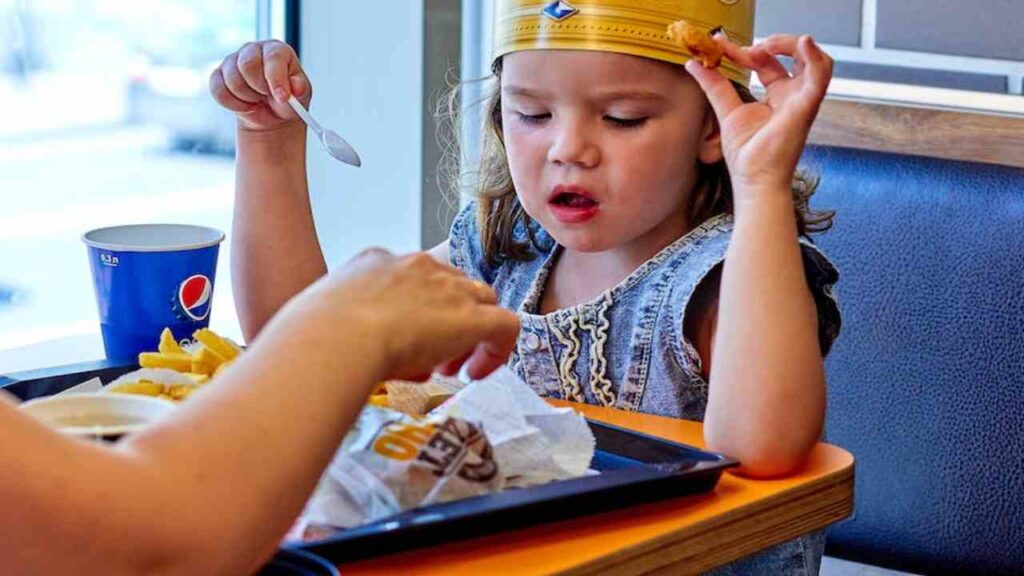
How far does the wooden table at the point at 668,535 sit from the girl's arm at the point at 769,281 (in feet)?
0.16

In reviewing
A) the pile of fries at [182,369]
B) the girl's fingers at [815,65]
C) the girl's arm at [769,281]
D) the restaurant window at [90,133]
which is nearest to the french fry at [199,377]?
the pile of fries at [182,369]

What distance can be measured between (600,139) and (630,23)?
0.10 meters

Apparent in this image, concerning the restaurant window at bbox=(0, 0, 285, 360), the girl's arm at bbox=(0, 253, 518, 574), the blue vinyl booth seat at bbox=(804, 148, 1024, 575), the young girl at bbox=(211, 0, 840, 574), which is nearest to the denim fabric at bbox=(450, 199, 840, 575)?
the young girl at bbox=(211, 0, 840, 574)

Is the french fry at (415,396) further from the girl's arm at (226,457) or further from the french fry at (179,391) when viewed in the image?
the girl's arm at (226,457)

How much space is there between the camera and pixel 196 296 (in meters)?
1.23

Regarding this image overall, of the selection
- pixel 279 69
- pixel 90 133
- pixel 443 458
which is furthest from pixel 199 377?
pixel 90 133

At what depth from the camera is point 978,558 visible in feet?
4.81

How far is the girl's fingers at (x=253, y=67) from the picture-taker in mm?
1337

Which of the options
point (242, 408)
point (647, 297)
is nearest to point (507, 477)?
point (242, 408)

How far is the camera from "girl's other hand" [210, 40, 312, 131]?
1.32 meters

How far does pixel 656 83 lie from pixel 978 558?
56 cm

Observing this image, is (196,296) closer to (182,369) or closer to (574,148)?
(182,369)

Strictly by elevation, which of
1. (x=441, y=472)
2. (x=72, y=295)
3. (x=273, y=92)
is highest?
(x=273, y=92)

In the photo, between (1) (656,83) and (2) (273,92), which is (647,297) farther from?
(2) (273,92)
